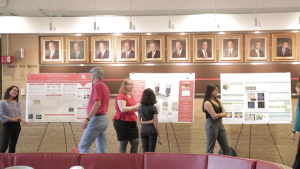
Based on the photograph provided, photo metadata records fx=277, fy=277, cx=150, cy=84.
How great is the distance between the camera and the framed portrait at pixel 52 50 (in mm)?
5637

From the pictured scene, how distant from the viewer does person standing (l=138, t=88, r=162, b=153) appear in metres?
4.18

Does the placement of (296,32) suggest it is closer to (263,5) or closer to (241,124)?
(263,5)

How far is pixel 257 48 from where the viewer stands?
5484 millimetres

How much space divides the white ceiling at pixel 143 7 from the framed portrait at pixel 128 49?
0.56 m

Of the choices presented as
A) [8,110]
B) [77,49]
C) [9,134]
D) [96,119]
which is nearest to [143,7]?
[77,49]

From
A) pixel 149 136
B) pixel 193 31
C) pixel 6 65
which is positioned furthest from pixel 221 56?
pixel 6 65

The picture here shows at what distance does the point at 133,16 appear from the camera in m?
5.57

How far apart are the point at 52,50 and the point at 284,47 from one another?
462 cm

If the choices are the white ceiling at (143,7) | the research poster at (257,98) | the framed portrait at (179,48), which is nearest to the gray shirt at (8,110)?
the white ceiling at (143,7)

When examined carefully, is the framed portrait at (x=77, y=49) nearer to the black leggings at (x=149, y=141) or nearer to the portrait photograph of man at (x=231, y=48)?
Answer: the black leggings at (x=149, y=141)

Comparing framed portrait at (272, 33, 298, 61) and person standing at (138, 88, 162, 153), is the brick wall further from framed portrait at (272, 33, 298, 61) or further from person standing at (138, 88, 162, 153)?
person standing at (138, 88, 162, 153)

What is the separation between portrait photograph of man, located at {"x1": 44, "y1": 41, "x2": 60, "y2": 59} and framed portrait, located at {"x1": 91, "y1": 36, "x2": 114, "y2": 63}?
0.72 metres

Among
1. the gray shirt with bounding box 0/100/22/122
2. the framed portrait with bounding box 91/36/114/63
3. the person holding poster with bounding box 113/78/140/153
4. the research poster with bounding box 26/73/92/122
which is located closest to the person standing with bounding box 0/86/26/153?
the gray shirt with bounding box 0/100/22/122

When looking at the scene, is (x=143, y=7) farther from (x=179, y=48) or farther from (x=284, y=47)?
(x=284, y=47)
